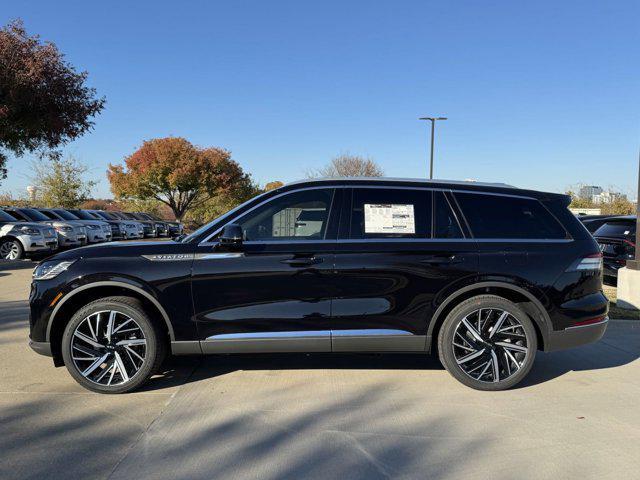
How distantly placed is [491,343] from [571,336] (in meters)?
0.71

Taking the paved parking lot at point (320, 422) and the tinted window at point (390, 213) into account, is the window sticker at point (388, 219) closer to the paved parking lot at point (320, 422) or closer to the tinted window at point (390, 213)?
the tinted window at point (390, 213)

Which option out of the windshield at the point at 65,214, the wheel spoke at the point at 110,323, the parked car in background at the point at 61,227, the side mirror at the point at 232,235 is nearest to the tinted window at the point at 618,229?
the side mirror at the point at 232,235

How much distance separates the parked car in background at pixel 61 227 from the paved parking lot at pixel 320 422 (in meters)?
12.1

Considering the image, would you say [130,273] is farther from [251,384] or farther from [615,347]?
[615,347]

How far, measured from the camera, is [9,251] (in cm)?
1372

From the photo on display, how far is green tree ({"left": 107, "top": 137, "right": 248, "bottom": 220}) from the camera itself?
3734cm

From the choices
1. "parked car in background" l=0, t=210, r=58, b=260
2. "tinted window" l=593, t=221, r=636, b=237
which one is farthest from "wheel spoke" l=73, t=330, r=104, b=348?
"parked car in background" l=0, t=210, r=58, b=260

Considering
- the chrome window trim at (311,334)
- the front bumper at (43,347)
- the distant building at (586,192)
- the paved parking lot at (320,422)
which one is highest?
the distant building at (586,192)

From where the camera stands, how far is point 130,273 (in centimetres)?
409

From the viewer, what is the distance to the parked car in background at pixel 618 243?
384 inches

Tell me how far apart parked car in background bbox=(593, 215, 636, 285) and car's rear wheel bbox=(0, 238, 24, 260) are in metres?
14.5

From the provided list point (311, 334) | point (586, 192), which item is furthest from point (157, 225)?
point (586, 192)

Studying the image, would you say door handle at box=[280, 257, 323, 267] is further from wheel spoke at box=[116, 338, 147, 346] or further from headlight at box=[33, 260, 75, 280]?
headlight at box=[33, 260, 75, 280]

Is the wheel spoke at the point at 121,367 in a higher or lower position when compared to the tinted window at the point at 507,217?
lower
